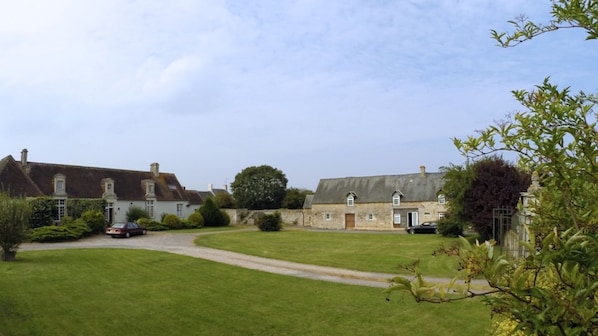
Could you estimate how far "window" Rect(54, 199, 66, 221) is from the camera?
1448 inches

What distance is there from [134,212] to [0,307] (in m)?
32.2

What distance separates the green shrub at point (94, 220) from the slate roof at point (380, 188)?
82.0 feet

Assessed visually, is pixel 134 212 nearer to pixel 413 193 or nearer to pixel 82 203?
pixel 82 203

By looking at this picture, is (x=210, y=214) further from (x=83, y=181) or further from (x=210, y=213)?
(x=83, y=181)

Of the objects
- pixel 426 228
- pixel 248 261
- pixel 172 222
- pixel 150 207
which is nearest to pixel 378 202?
pixel 426 228

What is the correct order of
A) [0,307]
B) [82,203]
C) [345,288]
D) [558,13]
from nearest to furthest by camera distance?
[558,13], [0,307], [345,288], [82,203]

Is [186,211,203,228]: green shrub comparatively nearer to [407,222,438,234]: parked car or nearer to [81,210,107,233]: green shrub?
[81,210,107,233]: green shrub

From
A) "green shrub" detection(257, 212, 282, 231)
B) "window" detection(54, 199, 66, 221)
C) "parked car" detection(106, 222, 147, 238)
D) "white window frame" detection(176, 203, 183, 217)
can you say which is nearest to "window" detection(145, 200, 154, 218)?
"white window frame" detection(176, 203, 183, 217)

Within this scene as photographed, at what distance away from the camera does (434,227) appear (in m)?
39.7

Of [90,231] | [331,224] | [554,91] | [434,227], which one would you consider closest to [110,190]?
[90,231]

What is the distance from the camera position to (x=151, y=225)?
4147cm

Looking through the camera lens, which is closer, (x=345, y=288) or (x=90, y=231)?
(x=345, y=288)

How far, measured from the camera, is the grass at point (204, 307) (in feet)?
32.4

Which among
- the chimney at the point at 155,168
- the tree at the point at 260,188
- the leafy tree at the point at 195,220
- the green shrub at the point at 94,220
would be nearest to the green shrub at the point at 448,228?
the leafy tree at the point at 195,220
